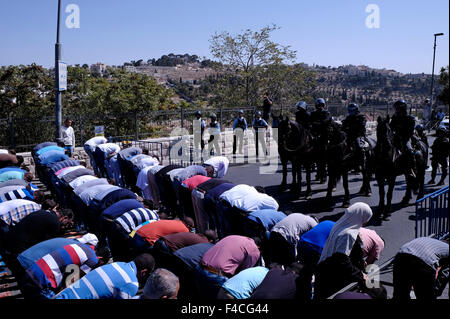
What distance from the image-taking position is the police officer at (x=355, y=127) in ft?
32.1

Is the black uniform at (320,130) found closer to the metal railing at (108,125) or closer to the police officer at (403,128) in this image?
the police officer at (403,128)

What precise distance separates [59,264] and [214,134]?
12.2m

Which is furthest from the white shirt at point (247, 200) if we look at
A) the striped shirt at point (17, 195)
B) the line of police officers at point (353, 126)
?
the line of police officers at point (353, 126)

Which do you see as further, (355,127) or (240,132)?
(240,132)

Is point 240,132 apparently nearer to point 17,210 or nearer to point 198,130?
point 198,130

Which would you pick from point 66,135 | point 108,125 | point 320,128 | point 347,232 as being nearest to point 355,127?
point 320,128

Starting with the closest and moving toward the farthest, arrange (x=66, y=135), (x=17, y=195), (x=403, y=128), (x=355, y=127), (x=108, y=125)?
1. (x=17, y=195)
2. (x=403, y=128)
3. (x=355, y=127)
4. (x=66, y=135)
5. (x=108, y=125)

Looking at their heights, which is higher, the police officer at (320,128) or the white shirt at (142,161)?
the police officer at (320,128)

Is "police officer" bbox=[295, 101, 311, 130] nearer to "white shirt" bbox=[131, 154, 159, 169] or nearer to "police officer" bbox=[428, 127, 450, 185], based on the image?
"police officer" bbox=[428, 127, 450, 185]

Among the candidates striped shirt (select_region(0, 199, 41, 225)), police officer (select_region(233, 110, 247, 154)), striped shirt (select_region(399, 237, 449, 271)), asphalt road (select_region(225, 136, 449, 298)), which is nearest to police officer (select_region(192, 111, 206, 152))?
police officer (select_region(233, 110, 247, 154))

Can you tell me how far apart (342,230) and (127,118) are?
12.8m

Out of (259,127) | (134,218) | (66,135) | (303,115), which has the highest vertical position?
(303,115)

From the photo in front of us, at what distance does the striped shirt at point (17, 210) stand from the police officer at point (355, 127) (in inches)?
264

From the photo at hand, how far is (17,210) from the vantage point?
21.0 ft
